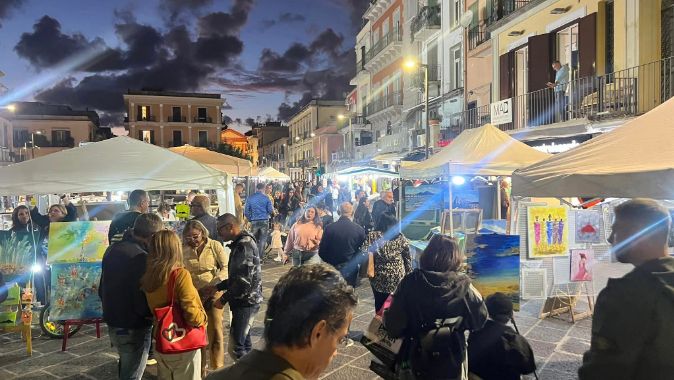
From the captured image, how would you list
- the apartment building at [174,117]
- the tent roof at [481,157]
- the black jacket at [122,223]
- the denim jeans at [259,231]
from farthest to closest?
1. the apartment building at [174,117]
2. the denim jeans at [259,231]
3. the tent roof at [481,157]
4. the black jacket at [122,223]

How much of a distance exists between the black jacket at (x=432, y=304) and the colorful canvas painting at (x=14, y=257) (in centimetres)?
590

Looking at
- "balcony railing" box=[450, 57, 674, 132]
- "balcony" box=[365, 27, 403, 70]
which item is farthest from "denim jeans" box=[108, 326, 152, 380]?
"balcony" box=[365, 27, 403, 70]

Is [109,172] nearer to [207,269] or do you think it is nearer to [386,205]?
[207,269]

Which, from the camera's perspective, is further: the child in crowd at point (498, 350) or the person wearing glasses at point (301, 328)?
the child in crowd at point (498, 350)

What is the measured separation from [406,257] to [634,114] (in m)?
7.70

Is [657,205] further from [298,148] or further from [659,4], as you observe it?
[298,148]

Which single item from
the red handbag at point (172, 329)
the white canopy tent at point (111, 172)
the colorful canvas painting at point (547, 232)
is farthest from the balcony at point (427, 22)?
the red handbag at point (172, 329)

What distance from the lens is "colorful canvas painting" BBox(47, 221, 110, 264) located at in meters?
6.47

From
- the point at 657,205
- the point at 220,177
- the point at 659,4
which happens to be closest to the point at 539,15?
the point at 659,4

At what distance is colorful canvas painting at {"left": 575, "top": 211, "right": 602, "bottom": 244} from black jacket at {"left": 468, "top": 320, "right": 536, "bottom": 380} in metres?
3.97

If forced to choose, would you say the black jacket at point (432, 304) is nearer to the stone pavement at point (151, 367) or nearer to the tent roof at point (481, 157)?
the stone pavement at point (151, 367)

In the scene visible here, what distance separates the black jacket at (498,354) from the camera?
11.6ft

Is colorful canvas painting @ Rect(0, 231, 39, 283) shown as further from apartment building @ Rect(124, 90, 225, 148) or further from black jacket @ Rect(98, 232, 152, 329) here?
apartment building @ Rect(124, 90, 225, 148)

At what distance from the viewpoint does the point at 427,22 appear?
24469 millimetres
